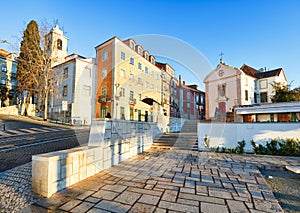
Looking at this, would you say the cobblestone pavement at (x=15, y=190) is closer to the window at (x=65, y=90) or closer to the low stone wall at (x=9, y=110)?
the window at (x=65, y=90)

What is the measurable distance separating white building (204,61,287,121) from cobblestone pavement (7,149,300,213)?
15.0 metres

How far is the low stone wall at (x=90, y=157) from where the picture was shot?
2296 mm

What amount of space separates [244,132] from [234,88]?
530 inches

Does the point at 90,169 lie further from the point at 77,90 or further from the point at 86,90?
the point at 86,90

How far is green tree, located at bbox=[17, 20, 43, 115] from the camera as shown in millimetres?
15731

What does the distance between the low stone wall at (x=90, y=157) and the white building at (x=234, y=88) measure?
14389 mm

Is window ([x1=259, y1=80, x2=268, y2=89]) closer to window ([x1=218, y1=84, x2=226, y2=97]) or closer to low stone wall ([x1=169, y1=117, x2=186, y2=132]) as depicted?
window ([x1=218, y1=84, x2=226, y2=97])

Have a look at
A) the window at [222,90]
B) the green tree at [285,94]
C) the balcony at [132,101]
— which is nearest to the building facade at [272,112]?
the green tree at [285,94]

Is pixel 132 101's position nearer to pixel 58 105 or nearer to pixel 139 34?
pixel 58 105

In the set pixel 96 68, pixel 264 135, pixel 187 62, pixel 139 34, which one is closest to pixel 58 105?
pixel 96 68

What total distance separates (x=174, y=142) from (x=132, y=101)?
11.6 metres

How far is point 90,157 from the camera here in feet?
10.1

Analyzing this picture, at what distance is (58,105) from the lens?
19828 millimetres

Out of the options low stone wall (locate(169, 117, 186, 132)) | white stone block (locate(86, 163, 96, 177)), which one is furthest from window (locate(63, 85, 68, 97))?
white stone block (locate(86, 163, 96, 177))
